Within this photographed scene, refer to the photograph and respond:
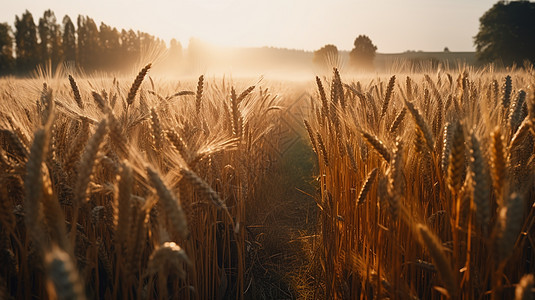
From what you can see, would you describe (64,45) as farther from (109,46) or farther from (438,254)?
(438,254)

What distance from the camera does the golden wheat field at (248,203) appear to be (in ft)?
2.78

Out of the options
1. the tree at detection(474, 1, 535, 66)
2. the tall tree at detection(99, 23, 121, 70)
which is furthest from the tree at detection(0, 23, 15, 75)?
the tree at detection(474, 1, 535, 66)

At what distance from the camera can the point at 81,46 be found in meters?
38.9

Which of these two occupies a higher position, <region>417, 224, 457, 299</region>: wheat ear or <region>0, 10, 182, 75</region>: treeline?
<region>0, 10, 182, 75</region>: treeline

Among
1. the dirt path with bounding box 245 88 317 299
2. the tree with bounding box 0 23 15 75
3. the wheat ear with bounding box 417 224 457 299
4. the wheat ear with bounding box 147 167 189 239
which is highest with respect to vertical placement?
the tree with bounding box 0 23 15 75

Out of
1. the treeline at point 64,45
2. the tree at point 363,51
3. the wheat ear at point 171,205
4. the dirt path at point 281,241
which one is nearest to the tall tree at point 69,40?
the treeline at point 64,45

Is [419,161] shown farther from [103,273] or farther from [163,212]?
[103,273]

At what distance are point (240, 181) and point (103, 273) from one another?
89 cm

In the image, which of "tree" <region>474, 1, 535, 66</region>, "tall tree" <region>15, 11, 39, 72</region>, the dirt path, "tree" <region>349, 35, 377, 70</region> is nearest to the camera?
the dirt path

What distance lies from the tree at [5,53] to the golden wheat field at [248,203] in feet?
130

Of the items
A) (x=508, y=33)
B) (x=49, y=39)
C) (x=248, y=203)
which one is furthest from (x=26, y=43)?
(x=508, y=33)

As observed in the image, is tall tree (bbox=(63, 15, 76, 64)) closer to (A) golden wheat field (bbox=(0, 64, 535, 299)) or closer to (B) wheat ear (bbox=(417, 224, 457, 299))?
(A) golden wheat field (bbox=(0, 64, 535, 299))

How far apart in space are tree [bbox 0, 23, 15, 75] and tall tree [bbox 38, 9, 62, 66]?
2574 millimetres

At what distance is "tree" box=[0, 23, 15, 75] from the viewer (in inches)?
1307
